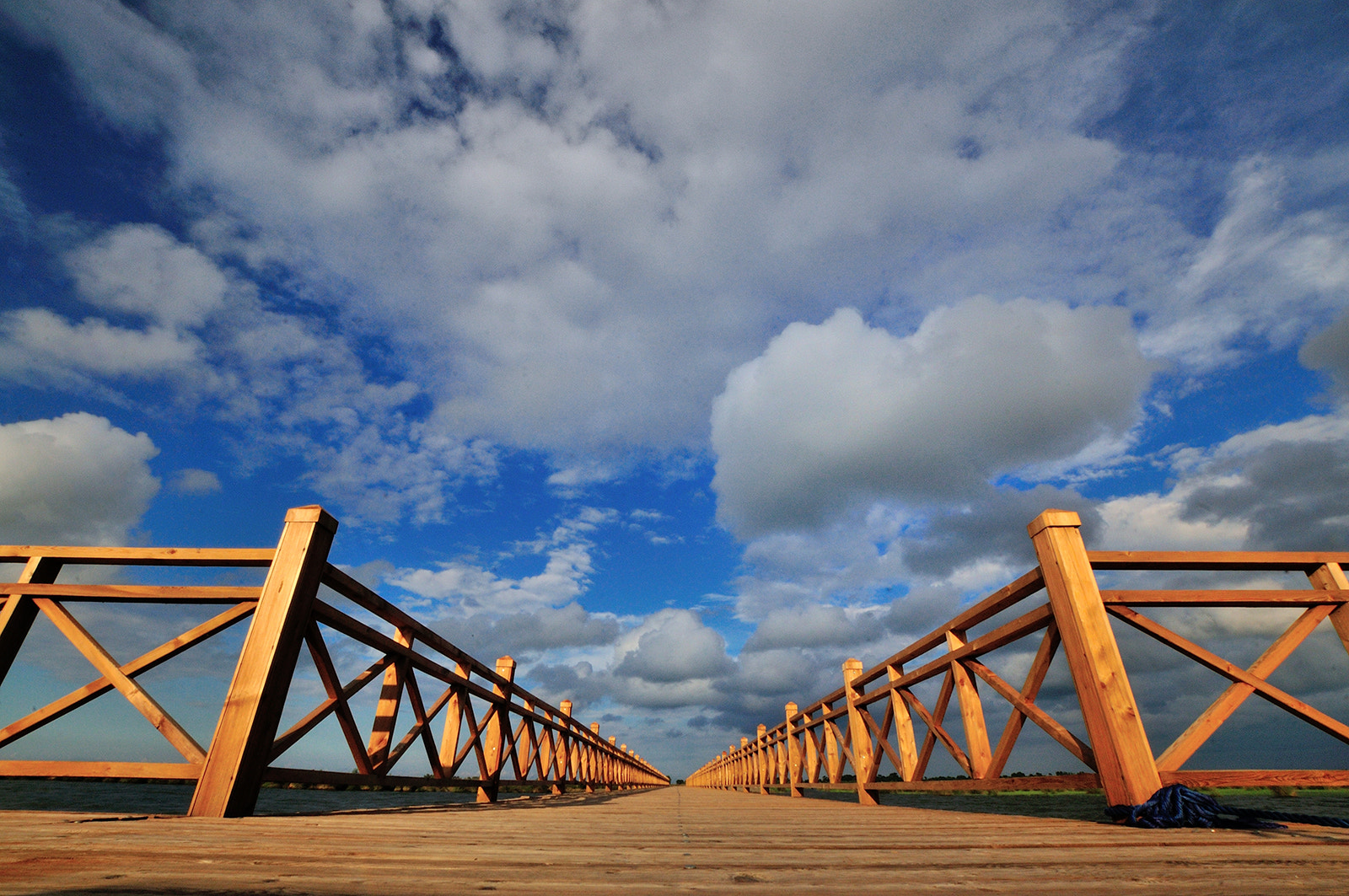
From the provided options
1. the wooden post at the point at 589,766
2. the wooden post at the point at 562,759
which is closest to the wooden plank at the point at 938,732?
the wooden post at the point at 562,759

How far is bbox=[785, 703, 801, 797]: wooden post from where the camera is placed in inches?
471

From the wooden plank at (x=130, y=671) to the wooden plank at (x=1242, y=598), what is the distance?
5.46 m

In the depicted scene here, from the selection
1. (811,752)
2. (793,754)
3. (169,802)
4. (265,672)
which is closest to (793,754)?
(793,754)

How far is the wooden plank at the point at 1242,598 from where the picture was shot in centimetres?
367

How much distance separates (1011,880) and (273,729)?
12.3 feet

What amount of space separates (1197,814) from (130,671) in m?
5.86

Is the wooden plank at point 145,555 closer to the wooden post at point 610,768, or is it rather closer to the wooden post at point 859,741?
the wooden post at point 859,741

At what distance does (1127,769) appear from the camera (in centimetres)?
314

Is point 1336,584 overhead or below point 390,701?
overhead

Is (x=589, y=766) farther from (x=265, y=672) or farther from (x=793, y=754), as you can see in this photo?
(x=265, y=672)

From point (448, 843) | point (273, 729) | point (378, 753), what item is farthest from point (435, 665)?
point (448, 843)

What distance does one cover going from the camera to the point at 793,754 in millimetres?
12094

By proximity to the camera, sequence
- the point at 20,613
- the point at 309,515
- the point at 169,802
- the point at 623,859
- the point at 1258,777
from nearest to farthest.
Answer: the point at 623,859, the point at 1258,777, the point at 309,515, the point at 20,613, the point at 169,802

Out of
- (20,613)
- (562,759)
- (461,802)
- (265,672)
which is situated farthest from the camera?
(562,759)
